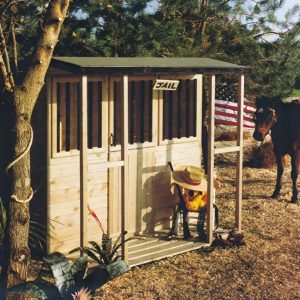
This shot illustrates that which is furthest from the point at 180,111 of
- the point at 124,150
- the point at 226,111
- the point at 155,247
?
the point at 226,111

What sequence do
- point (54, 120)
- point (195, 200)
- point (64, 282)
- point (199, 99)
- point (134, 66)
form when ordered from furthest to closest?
1. point (199, 99)
2. point (195, 200)
3. point (54, 120)
4. point (134, 66)
5. point (64, 282)

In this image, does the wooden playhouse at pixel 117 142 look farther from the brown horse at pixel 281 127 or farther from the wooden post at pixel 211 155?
the brown horse at pixel 281 127

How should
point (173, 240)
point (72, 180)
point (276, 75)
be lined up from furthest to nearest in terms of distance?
point (276, 75)
point (173, 240)
point (72, 180)

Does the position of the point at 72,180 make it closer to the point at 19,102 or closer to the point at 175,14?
the point at 19,102

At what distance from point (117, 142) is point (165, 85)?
1020 millimetres

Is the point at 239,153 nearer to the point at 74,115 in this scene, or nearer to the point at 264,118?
the point at 74,115

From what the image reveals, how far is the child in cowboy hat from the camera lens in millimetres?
8207

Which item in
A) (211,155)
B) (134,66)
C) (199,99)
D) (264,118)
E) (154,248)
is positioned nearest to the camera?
(134,66)

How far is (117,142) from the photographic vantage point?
27.1 ft

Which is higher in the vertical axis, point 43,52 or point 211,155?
point 43,52

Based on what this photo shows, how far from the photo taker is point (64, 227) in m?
7.61

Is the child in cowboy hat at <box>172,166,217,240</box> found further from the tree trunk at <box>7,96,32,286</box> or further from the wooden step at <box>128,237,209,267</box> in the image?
the tree trunk at <box>7,96,32,286</box>

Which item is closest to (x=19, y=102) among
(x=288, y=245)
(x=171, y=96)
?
(x=171, y=96)

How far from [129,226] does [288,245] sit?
2276 millimetres
